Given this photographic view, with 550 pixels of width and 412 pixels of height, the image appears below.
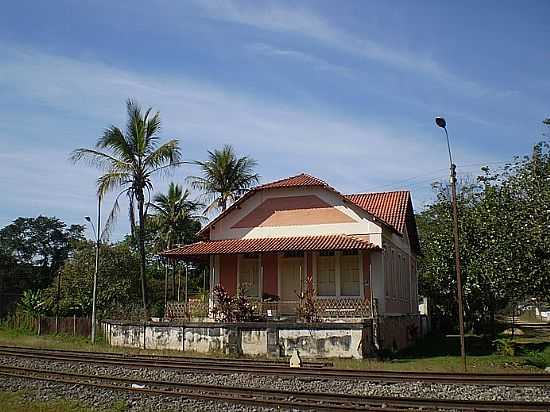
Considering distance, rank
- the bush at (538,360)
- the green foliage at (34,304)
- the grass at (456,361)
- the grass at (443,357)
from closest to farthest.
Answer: the grass at (456,361) → the grass at (443,357) → the bush at (538,360) → the green foliage at (34,304)

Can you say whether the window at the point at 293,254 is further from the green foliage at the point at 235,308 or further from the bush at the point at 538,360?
the bush at the point at 538,360

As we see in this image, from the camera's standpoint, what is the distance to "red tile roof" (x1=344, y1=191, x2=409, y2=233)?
2909cm

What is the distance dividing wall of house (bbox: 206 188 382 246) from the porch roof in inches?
18.8

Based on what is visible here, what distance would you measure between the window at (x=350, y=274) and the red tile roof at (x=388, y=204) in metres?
3.02

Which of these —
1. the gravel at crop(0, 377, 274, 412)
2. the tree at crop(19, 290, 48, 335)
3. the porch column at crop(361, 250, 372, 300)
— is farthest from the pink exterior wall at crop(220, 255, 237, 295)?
the tree at crop(19, 290, 48, 335)

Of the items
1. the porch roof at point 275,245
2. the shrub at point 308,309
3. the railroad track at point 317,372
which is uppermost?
the porch roof at point 275,245

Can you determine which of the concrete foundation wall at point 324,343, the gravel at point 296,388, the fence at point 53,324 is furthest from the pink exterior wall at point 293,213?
the gravel at point 296,388

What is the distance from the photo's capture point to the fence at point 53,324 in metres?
34.8

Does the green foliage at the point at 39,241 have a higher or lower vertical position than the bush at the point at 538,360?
higher

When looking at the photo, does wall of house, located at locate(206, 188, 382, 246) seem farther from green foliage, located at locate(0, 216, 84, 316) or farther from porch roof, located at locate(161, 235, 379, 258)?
green foliage, located at locate(0, 216, 84, 316)

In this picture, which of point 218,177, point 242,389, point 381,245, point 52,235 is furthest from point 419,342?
point 52,235

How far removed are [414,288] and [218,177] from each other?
1427 centimetres

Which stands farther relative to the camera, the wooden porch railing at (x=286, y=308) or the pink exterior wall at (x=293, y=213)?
the pink exterior wall at (x=293, y=213)

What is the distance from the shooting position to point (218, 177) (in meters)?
41.9
